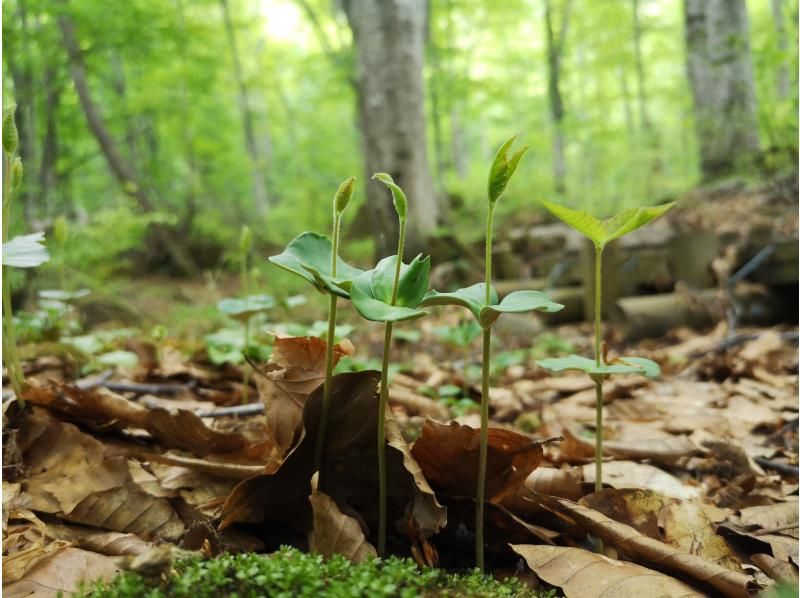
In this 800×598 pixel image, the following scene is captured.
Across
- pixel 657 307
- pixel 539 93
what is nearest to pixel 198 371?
pixel 657 307

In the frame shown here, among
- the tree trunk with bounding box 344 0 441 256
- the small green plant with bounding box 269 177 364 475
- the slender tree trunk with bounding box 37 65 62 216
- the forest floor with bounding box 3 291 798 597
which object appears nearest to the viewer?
the small green plant with bounding box 269 177 364 475

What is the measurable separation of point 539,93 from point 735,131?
733 inches

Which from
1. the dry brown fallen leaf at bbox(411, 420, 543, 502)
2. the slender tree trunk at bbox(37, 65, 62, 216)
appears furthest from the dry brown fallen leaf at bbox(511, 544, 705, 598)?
the slender tree trunk at bbox(37, 65, 62, 216)

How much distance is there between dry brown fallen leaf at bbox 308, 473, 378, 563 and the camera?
0.92m

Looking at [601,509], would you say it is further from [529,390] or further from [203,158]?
[203,158]

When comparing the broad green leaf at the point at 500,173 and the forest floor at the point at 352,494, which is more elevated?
the broad green leaf at the point at 500,173

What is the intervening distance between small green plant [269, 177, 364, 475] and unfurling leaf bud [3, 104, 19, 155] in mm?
655

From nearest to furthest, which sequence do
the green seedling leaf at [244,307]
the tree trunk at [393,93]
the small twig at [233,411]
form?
the small twig at [233,411], the green seedling leaf at [244,307], the tree trunk at [393,93]

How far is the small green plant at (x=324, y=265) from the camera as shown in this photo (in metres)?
0.84

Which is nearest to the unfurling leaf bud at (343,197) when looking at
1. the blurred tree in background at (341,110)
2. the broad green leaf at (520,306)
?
the broad green leaf at (520,306)

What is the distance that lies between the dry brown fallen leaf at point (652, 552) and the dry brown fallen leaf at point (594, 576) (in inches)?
1.7

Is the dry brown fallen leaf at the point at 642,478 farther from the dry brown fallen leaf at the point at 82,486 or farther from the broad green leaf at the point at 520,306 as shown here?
the dry brown fallen leaf at the point at 82,486

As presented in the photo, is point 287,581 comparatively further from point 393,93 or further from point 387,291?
point 393,93

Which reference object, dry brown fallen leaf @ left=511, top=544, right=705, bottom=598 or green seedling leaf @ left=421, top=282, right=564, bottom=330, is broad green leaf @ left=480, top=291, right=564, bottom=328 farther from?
dry brown fallen leaf @ left=511, top=544, right=705, bottom=598
